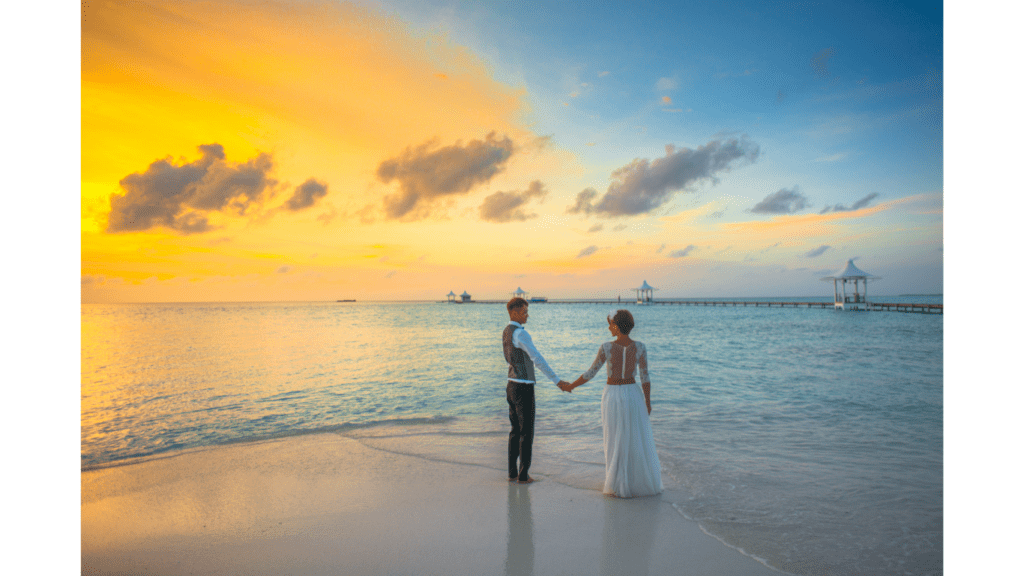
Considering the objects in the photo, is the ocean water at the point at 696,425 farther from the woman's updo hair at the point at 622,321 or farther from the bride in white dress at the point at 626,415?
the woman's updo hair at the point at 622,321

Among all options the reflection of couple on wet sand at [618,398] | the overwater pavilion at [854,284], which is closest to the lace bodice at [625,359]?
the reflection of couple on wet sand at [618,398]

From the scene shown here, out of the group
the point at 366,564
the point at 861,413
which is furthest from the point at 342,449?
the point at 861,413

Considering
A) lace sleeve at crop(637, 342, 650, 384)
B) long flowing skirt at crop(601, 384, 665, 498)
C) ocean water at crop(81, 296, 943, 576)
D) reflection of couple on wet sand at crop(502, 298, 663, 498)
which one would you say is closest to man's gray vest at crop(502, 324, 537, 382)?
reflection of couple on wet sand at crop(502, 298, 663, 498)

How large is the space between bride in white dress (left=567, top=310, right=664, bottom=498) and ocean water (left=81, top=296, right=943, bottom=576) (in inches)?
17.9

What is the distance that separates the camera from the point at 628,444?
4.77m

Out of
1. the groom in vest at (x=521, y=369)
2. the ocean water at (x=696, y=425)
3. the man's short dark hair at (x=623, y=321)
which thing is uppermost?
the man's short dark hair at (x=623, y=321)

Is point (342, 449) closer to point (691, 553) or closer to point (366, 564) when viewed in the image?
point (366, 564)

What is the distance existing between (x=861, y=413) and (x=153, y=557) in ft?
39.5

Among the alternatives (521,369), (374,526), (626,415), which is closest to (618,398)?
(626,415)

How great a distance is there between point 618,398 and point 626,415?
0.19 m

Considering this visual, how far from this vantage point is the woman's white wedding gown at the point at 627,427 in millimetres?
4699

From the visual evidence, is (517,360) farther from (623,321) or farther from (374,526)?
(374,526)

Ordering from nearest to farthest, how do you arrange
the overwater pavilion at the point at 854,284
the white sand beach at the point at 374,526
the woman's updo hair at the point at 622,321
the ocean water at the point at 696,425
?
the white sand beach at the point at 374,526 < the ocean water at the point at 696,425 < the woman's updo hair at the point at 622,321 < the overwater pavilion at the point at 854,284

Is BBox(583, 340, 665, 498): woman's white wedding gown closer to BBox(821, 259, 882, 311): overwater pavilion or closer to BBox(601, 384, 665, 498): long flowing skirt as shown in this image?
BBox(601, 384, 665, 498): long flowing skirt
